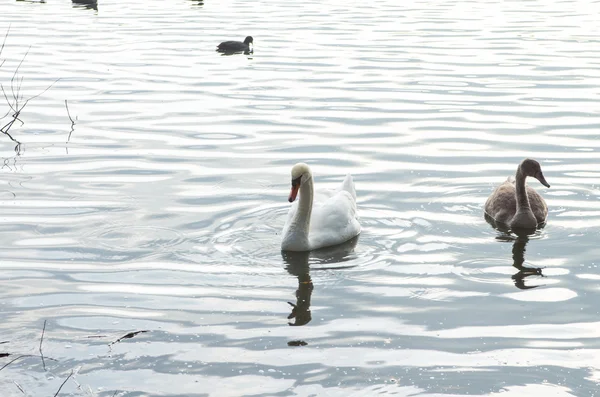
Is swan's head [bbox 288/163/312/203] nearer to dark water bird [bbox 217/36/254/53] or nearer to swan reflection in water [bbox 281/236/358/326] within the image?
swan reflection in water [bbox 281/236/358/326]

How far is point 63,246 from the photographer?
1068 centimetres

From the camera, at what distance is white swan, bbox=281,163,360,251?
10.8 m

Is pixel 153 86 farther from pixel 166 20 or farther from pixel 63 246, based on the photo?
pixel 166 20

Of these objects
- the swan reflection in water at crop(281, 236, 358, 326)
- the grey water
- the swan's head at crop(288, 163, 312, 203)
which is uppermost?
the swan's head at crop(288, 163, 312, 203)

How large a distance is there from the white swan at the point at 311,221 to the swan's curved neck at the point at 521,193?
1847 mm

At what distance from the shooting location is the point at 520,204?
11.8 m

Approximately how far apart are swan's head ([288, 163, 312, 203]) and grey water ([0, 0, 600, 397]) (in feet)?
2.12

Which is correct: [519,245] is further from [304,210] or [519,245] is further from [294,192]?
[294,192]

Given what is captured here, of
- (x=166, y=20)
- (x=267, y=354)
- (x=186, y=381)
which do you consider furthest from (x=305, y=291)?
A: (x=166, y=20)

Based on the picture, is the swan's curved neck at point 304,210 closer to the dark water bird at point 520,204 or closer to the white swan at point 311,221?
the white swan at point 311,221

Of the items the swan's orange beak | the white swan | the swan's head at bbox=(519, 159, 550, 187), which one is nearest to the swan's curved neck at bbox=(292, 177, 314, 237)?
the white swan

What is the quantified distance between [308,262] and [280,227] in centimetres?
118

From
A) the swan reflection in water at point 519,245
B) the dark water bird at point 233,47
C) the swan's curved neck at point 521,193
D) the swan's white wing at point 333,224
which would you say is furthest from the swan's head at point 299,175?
the dark water bird at point 233,47

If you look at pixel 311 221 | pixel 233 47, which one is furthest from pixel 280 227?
pixel 233 47
